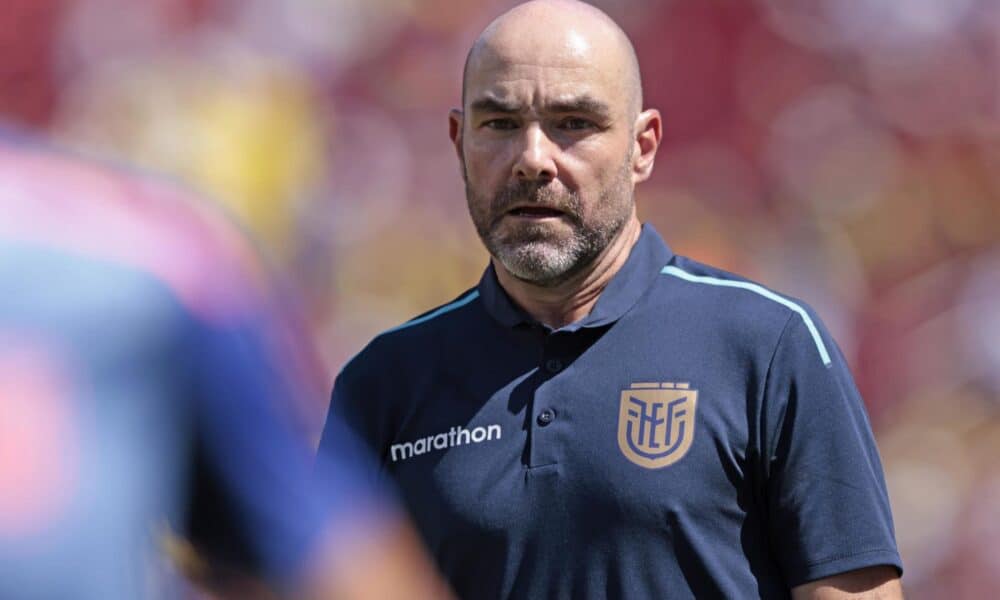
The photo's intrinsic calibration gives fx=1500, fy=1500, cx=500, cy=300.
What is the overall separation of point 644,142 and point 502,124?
292 mm

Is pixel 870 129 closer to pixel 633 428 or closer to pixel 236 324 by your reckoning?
pixel 633 428

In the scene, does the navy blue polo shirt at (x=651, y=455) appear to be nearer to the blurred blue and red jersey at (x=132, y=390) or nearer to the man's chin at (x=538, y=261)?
the man's chin at (x=538, y=261)

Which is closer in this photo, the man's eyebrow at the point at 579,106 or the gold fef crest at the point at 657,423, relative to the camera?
the gold fef crest at the point at 657,423

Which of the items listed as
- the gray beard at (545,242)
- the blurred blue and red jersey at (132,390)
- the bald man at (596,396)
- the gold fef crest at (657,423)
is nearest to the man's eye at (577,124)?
the bald man at (596,396)

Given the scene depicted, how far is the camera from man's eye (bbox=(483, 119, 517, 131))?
8.25ft

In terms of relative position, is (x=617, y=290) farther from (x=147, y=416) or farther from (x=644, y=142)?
(x=147, y=416)

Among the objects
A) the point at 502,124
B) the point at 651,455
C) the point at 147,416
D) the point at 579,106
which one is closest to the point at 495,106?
the point at 502,124

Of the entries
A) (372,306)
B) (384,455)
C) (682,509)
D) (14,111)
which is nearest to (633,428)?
(682,509)

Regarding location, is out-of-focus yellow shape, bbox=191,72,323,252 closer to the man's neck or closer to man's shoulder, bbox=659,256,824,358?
the man's neck

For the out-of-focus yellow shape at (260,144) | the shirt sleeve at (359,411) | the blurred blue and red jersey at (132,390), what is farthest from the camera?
the out-of-focus yellow shape at (260,144)

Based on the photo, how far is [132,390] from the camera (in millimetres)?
1085

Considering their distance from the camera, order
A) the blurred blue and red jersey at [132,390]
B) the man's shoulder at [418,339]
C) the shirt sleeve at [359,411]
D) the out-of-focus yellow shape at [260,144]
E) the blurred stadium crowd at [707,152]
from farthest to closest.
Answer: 1. the out-of-focus yellow shape at [260,144]
2. the blurred stadium crowd at [707,152]
3. the man's shoulder at [418,339]
4. the shirt sleeve at [359,411]
5. the blurred blue and red jersey at [132,390]

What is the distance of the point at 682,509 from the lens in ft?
7.38

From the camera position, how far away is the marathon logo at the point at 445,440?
240 centimetres
